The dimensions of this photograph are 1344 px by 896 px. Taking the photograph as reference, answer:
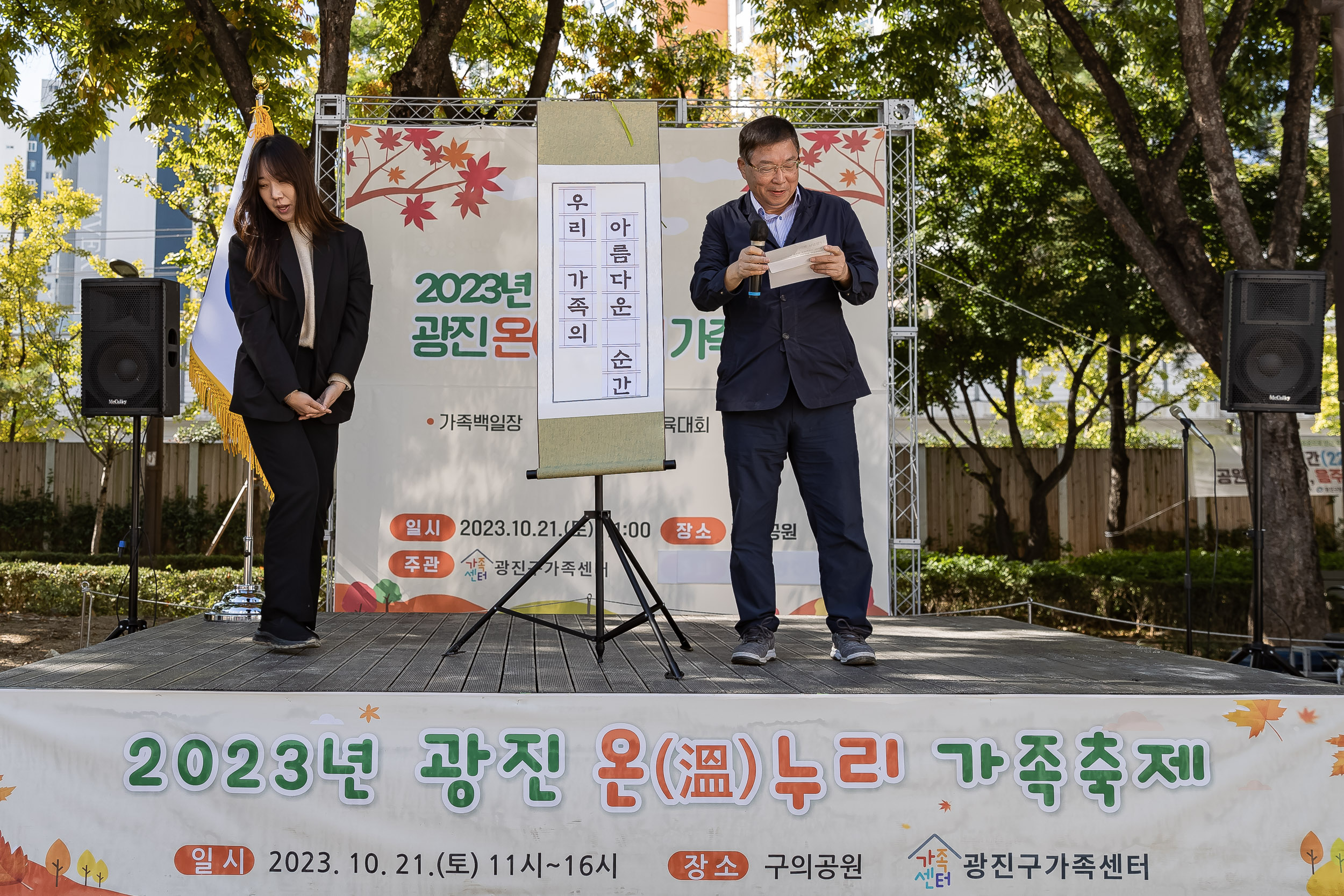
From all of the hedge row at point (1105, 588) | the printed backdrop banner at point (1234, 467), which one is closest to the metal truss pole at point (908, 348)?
the hedge row at point (1105, 588)

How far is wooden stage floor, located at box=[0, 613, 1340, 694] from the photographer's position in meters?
2.52

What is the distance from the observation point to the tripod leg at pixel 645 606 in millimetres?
2674

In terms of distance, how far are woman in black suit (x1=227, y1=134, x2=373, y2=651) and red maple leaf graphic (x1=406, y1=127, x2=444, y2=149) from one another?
249 centimetres

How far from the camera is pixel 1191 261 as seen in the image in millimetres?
6797

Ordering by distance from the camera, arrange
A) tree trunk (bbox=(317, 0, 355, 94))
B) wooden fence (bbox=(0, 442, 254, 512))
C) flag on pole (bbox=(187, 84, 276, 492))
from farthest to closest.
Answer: wooden fence (bbox=(0, 442, 254, 512)) → tree trunk (bbox=(317, 0, 355, 94)) → flag on pole (bbox=(187, 84, 276, 492))

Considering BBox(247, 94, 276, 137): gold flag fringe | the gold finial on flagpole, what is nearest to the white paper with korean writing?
the gold finial on flagpole

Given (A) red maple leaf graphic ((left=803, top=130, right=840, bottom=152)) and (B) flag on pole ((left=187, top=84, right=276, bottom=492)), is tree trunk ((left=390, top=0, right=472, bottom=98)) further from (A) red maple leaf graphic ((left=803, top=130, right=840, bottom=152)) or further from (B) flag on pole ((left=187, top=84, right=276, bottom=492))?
(A) red maple leaf graphic ((left=803, top=130, right=840, bottom=152))

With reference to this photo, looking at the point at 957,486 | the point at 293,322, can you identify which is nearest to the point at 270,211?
the point at 293,322

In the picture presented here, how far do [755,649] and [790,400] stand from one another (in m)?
0.73

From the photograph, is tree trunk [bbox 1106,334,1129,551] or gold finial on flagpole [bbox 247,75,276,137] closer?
gold finial on flagpole [bbox 247,75,276,137]

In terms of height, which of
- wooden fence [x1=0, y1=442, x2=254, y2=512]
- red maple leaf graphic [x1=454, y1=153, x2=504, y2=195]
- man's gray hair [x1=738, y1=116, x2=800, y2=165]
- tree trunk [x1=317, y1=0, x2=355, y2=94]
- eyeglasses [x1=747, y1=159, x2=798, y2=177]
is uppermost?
tree trunk [x1=317, y1=0, x2=355, y2=94]

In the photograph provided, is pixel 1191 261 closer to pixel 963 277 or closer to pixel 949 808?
pixel 963 277

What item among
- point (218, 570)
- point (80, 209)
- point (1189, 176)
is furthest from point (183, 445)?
point (1189, 176)

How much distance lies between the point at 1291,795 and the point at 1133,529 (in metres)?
13.0
